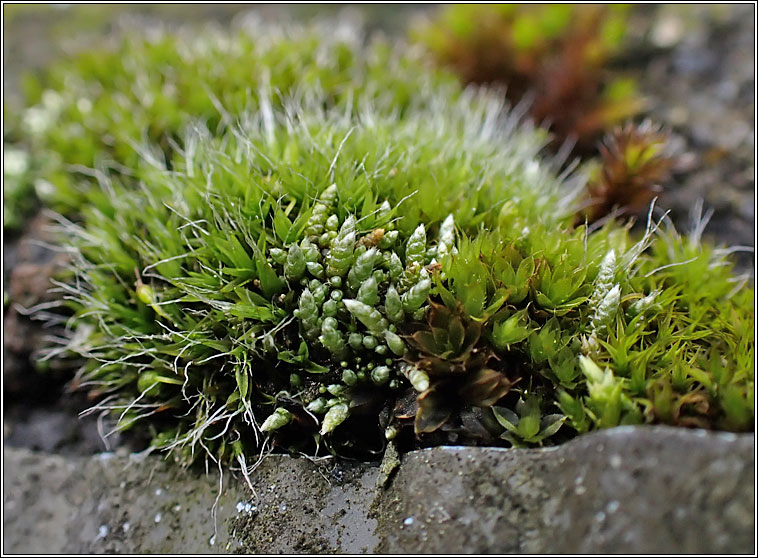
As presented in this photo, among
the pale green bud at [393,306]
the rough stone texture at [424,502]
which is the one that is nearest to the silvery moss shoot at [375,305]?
the pale green bud at [393,306]

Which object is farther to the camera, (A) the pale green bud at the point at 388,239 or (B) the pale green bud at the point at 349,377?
(A) the pale green bud at the point at 388,239

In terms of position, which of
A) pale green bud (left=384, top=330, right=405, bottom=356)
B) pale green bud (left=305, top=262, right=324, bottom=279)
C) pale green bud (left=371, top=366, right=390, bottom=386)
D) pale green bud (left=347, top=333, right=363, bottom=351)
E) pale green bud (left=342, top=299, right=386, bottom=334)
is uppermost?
pale green bud (left=305, top=262, right=324, bottom=279)

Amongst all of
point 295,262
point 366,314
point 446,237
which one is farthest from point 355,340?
point 446,237

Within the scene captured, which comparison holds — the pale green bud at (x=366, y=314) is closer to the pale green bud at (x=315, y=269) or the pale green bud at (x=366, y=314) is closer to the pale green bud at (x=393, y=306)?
the pale green bud at (x=393, y=306)

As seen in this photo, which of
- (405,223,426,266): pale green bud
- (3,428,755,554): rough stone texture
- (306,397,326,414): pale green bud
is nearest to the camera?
(3,428,755,554): rough stone texture

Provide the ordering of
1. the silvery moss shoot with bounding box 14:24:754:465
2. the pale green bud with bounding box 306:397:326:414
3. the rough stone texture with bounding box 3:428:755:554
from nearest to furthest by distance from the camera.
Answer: the rough stone texture with bounding box 3:428:755:554 < the silvery moss shoot with bounding box 14:24:754:465 < the pale green bud with bounding box 306:397:326:414

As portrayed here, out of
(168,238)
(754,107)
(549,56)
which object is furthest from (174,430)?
(754,107)

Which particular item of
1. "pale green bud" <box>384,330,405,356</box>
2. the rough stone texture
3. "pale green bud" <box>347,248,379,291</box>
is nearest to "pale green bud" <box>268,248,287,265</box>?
"pale green bud" <box>347,248,379,291</box>

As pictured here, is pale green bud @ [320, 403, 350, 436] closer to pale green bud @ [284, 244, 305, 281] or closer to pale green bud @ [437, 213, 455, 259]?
pale green bud @ [284, 244, 305, 281]
